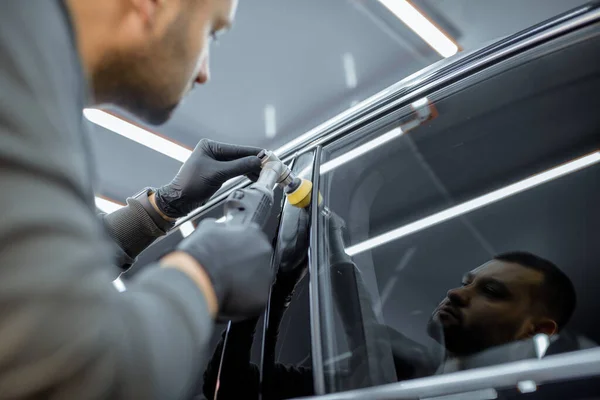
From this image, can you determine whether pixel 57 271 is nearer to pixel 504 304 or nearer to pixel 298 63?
pixel 504 304

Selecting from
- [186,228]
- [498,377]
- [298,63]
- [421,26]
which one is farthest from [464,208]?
[298,63]

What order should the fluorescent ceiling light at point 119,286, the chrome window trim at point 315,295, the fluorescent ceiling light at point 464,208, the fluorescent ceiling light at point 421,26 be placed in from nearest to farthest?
the fluorescent ceiling light at point 119,286 → the chrome window trim at point 315,295 → the fluorescent ceiling light at point 464,208 → the fluorescent ceiling light at point 421,26

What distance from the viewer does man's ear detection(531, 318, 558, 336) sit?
0.84m

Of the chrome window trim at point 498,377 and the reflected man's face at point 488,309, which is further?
the reflected man's face at point 488,309

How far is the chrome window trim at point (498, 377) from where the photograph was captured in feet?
2.10

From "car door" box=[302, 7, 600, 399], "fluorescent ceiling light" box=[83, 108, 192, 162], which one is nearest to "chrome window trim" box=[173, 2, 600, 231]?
"car door" box=[302, 7, 600, 399]

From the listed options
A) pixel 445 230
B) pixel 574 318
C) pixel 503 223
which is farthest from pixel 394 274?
pixel 574 318

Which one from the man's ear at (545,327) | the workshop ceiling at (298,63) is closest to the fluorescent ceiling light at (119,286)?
the man's ear at (545,327)

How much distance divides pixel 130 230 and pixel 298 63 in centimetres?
183

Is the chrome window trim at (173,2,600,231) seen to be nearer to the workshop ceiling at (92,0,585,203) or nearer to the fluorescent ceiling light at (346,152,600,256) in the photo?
the fluorescent ceiling light at (346,152,600,256)

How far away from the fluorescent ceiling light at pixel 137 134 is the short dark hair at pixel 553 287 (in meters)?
2.29

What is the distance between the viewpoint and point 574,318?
0.81m

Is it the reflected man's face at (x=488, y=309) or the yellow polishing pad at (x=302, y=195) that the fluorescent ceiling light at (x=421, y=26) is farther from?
the reflected man's face at (x=488, y=309)

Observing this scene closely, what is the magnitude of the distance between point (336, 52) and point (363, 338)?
2255 mm
